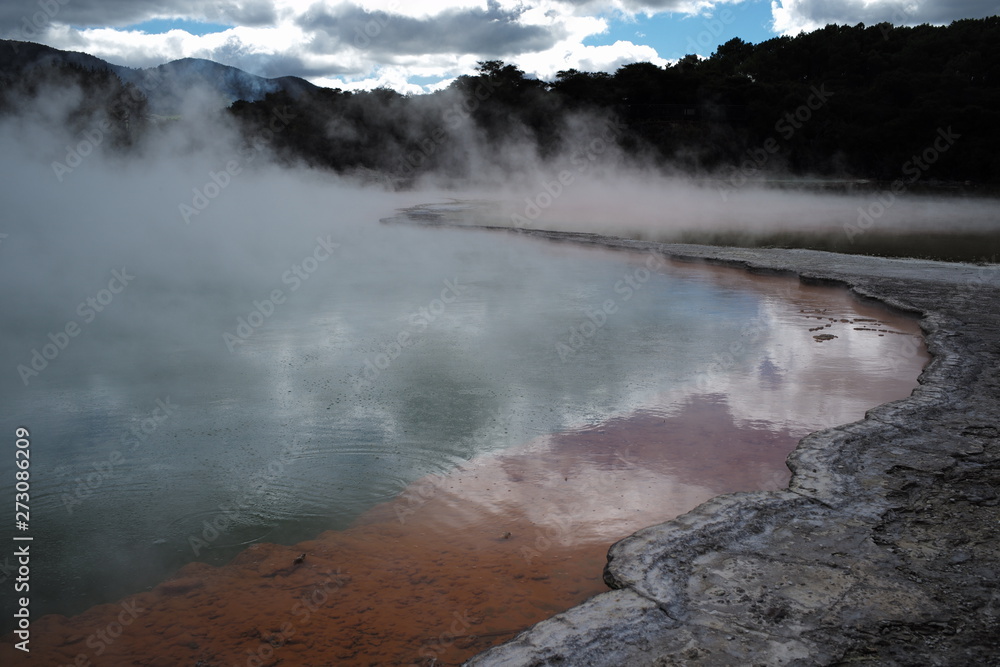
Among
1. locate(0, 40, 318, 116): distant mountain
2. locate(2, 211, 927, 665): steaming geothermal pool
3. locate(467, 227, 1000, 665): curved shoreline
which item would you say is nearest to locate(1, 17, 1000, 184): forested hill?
locate(0, 40, 318, 116): distant mountain

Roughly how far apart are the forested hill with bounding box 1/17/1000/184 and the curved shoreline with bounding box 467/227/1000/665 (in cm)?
2438

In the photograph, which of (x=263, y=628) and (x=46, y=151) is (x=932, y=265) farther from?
(x=46, y=151)

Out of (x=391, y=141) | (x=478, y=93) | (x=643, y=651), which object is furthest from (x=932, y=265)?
(x=478, y=93)

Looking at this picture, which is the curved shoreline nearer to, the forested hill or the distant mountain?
the distant mountain

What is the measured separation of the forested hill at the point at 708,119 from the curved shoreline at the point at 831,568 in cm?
2438

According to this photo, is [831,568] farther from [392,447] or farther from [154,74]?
[154,74]

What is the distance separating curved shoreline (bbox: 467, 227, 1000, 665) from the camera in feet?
6.23

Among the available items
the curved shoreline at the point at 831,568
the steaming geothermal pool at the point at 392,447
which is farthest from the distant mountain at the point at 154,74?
the curved shoreline at the point at 831,568

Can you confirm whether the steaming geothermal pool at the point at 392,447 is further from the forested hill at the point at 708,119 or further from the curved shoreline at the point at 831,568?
the forested hill at the point at 708,119

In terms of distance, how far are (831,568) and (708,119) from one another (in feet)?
104

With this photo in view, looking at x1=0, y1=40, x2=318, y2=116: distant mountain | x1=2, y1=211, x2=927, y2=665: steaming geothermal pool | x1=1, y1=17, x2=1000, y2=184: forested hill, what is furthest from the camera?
x1=1, y1=17, x2=1000, y2=184: forested hill

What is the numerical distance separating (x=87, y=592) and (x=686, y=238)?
34.4ft

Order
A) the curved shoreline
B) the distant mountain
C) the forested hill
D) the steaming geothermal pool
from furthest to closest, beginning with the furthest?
the forested hill
the distant mountain
the steaming geothermal pool
the curved shoreline

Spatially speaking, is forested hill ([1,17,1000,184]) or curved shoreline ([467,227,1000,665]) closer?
curved shoreline ([467,227,1000,665])
